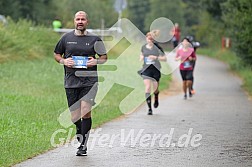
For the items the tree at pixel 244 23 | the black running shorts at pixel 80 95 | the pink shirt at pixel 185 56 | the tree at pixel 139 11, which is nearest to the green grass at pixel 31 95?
the black running shorts at pixel 80 95

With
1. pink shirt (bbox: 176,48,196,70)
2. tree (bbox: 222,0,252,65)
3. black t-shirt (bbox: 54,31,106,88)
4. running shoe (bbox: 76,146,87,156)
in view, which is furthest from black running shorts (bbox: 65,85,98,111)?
tree (bbox: 222,0,252,65)

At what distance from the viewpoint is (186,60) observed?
22.6m

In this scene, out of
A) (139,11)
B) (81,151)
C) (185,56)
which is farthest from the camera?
(139,11)

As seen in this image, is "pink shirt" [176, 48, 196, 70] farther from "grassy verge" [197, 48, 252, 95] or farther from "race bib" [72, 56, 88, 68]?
"race bib" [72, 56, 88, 68]

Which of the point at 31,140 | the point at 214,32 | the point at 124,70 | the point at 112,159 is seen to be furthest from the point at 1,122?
the point at 214,32

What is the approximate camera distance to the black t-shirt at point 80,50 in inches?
428

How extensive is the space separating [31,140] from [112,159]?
1.99 meters

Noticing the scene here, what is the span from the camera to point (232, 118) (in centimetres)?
1675

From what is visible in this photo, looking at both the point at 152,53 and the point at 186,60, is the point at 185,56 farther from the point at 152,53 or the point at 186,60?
the point at 152,53

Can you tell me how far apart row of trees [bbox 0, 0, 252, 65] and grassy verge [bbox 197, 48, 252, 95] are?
1075 millimetres

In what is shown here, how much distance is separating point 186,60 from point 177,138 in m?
9.91

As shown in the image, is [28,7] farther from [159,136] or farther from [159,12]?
[159,136]

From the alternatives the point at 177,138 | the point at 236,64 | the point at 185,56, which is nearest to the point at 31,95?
the point at 185,56

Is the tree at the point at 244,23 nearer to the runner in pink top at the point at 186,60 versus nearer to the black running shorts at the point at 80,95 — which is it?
the runner in pink top at the point at 186,60
